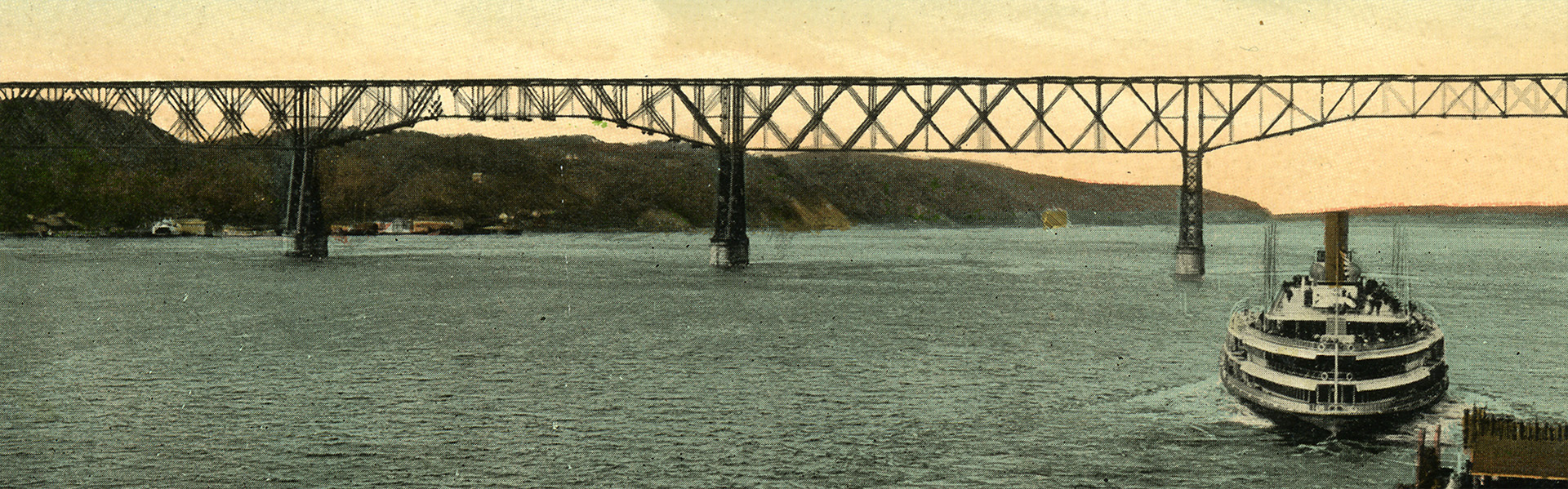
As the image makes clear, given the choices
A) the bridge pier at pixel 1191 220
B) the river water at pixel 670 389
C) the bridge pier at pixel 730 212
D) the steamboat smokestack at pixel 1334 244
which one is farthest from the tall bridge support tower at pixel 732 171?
the steamboat smokestack at pixel 1334 244

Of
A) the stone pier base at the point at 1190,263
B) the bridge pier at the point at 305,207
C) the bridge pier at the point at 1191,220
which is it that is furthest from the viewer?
the bridge pier at the point at 305,207

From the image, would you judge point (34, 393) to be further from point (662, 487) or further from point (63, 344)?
point (662, 487)

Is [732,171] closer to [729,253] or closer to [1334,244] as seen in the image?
[729,253]

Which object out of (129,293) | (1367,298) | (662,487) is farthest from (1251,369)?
(129,293)

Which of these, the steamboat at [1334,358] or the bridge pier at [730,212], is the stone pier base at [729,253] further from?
the steamboat at [1334,358]

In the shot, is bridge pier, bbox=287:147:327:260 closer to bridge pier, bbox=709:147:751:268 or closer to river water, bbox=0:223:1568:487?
river water, bbox=0:223:1568:487

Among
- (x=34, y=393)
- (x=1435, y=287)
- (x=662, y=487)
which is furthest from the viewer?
(x=1435, y=287)
